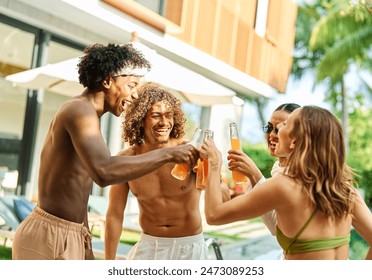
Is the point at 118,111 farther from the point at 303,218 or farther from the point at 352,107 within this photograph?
the point at 352,107

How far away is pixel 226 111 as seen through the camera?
6988 mm

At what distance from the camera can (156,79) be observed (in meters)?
4.14

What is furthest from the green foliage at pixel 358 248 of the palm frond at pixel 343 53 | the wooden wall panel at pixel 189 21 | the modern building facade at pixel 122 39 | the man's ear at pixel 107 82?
the palm frond at pixel 343 53

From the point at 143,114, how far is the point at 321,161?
100 cm

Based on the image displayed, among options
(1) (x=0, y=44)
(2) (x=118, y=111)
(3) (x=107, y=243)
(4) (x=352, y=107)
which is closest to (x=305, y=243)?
(2) (x=118, y=111)

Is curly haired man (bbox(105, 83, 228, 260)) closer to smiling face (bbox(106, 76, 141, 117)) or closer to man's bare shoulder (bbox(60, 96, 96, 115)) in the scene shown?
smiling face (bbox(106, 76, 141, 117))

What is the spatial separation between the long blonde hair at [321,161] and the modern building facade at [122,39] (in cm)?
303

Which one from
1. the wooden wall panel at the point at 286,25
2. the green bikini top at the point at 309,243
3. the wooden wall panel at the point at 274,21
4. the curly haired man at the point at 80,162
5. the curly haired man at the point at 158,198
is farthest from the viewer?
the wooden wall panel at the point at 286,25

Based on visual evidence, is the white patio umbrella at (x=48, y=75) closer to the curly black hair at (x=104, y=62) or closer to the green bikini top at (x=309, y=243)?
the curly black hair at (x=104, y=62)

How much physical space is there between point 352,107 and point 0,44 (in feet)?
19.2

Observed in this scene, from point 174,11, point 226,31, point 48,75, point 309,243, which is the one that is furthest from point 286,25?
point 309,243

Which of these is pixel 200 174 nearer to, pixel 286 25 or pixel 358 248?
pixel 358 248

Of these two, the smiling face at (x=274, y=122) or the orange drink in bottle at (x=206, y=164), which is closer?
the orange drink in bottle at (x=206, y=164)

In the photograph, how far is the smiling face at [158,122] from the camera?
2.34 m
